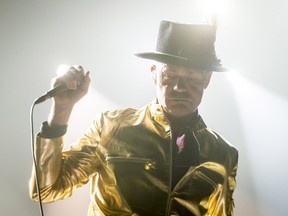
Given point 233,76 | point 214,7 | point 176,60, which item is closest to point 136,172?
point 176,60

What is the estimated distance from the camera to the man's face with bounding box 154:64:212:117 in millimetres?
1229

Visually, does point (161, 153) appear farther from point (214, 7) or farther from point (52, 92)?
point (214, 7)

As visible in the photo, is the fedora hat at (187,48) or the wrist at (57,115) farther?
the fedora hat at (187,48)

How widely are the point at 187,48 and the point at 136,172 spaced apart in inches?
16.4

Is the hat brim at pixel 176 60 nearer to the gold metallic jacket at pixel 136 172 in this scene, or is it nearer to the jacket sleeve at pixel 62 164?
the gold metallic jacket at pixel 136 172

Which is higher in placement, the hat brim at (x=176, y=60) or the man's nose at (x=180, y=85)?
the hat brim at (x=176, y=60)

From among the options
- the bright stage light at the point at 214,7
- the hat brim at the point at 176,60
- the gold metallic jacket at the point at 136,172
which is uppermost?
the bright stage light at the point at 214,7

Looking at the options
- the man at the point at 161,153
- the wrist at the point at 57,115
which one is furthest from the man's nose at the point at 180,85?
the wrist at the point at 57,115

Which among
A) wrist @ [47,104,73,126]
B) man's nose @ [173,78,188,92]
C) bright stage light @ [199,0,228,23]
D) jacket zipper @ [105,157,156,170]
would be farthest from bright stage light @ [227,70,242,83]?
wrist @ [47,104,73,126]

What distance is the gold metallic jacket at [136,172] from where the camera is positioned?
3.98 feet

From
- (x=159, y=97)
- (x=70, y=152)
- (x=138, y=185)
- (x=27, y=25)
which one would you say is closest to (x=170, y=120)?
(x=159, y=97)

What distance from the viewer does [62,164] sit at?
116 centimetres

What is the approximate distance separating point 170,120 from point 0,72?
2.05ft

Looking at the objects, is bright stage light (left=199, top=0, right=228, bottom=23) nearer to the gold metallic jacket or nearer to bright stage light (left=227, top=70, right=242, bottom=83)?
bright stage light (left=227, top=70, right=242, bottom=83)
